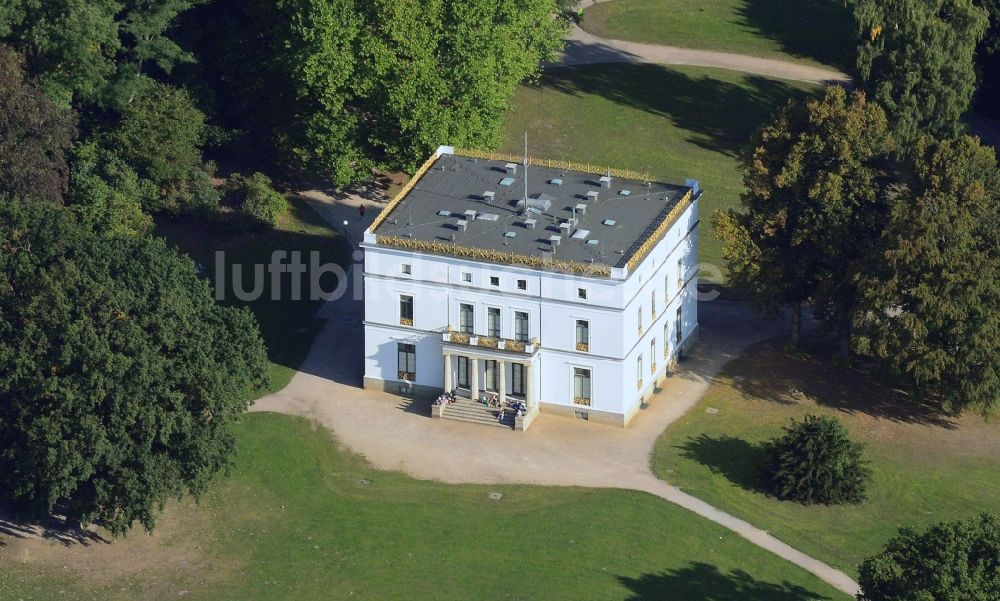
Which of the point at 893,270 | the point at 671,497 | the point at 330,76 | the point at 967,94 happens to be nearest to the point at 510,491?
the point at 671,497

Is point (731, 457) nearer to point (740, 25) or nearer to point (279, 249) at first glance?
point (279, 249)

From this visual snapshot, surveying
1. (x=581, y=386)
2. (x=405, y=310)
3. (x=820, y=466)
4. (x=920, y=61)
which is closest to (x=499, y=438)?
(x=581, y=386)

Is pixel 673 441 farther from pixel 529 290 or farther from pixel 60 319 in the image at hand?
pixel 60 319

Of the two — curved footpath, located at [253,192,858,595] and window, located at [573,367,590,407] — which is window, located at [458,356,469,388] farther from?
window, located at [573,367,590,407]

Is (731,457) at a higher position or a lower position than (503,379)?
lower

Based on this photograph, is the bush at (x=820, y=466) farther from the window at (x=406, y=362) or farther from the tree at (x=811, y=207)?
the window at (x=406, y=362)
